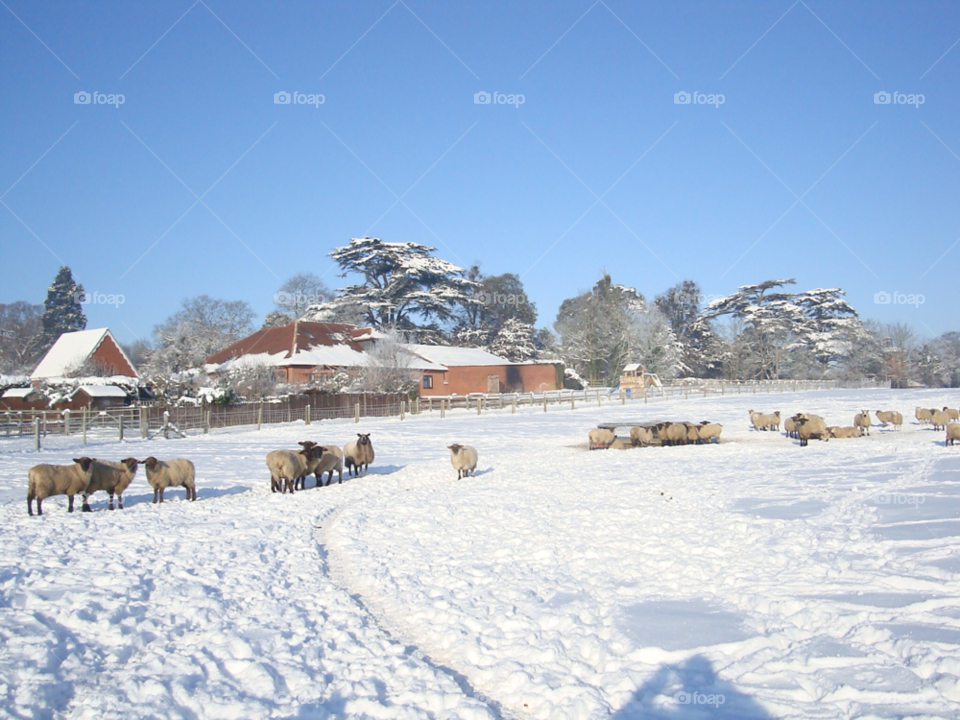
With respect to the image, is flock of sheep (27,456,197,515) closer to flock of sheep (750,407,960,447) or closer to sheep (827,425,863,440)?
flock of sheep (750,407,960,447)

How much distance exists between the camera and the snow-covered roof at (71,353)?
40344mm

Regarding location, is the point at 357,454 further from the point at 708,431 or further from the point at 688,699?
the point at 708,431

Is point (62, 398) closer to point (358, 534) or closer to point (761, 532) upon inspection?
point (358, 534)

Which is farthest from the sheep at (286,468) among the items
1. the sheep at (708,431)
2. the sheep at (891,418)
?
the sheep at (891,418)

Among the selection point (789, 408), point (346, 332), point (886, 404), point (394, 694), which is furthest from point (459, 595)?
point (346, 332)

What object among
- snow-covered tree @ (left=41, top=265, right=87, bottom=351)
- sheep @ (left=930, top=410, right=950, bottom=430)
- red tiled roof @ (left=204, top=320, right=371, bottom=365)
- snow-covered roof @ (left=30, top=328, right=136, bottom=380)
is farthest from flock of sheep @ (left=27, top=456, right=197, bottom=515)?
snow-covered tree @ (left=41, top=265, right=87, bottom=351)

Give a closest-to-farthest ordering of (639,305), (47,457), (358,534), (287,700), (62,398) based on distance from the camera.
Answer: (287,700) → (358,534) → (47,457) → (62,398) → (639,305)

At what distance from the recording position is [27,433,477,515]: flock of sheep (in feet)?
34.9

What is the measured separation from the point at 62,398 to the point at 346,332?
23542 mm

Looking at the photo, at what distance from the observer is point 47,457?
1830cm

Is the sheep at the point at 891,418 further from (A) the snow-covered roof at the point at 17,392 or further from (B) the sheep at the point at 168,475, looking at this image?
(A) the snow-covered roof at the point at 17,392

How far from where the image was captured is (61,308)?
226 feet

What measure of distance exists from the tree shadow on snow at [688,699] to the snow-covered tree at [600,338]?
202 feet

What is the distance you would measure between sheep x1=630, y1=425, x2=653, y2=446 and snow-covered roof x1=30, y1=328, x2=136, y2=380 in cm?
3407
